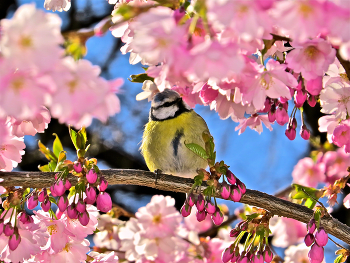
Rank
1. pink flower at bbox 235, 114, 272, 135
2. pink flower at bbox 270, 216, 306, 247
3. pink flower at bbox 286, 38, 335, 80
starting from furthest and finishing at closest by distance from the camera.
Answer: pink flower at bbox 270, 216, 306, 247
pink flower at bbox 235, 114, 272, 135
pink flower at bbox 286, 38, 335, 80

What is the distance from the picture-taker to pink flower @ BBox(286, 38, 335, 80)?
111 cm

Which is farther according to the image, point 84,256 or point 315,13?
point 84,256

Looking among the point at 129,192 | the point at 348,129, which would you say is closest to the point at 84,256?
the point at 348,129

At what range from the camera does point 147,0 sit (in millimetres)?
1490

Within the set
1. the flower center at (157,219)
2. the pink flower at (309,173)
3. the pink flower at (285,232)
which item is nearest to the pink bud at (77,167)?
the flower center at (157,219)

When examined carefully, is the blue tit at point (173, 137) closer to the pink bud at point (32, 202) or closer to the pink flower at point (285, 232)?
the pink flower at point (285, 232)

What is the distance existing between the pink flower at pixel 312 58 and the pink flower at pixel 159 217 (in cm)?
78

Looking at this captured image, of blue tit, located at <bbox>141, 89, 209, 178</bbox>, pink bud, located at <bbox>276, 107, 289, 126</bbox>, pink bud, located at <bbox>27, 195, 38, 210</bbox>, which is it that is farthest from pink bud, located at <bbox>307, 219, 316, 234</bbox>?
blue tit, located at <bbox>141, 89, 209, 178</bbox>

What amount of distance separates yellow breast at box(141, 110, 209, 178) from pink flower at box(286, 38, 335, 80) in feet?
4.55

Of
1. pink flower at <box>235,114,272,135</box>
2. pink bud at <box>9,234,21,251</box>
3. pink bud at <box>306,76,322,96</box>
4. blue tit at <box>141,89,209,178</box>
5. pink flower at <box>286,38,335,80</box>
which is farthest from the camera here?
blue tit at <box>141,89,209,178</box>

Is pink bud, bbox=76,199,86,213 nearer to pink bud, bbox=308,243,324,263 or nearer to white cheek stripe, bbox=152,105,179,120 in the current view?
pink bud, bbox=308,243,324,263

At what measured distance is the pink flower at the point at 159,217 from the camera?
170 centimetres

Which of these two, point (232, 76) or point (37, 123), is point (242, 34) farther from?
point (37, 123)

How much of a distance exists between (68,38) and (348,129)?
1.07m
